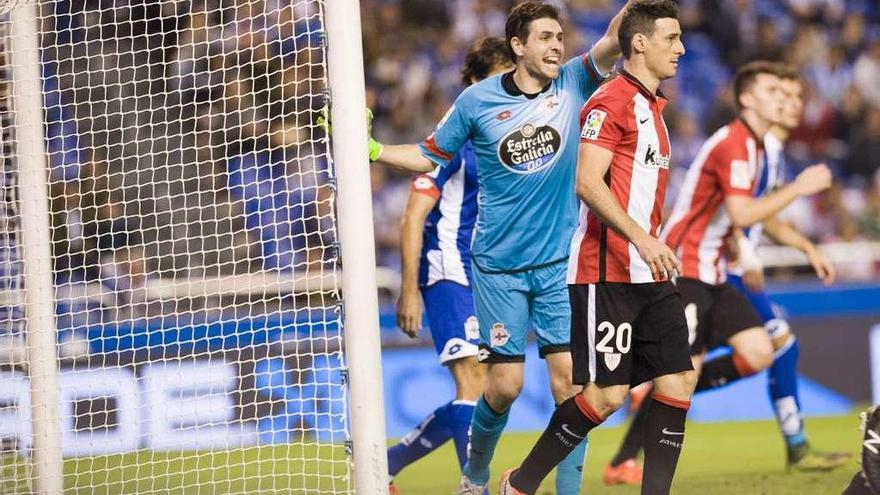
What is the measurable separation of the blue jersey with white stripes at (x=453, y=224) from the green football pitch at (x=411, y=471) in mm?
1137

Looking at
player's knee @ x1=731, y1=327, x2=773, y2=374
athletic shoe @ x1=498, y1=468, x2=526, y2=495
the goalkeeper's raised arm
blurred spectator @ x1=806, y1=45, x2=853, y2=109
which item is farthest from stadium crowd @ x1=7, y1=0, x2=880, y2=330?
athletic shoe @ x1=498, y1=468, x2=526, y2=495

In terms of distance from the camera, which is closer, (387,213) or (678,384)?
(678,384)

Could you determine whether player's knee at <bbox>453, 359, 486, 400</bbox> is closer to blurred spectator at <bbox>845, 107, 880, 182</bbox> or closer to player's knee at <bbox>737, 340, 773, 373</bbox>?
player's knee at <bbox>737, 340, 773, 373</bbox>

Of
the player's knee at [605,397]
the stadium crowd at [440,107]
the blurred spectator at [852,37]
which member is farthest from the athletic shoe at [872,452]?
the blurred spectator at [852,37]

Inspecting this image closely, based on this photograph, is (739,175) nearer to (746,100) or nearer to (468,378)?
(746,100)

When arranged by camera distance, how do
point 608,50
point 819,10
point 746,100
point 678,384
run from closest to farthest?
point 678,384
point 608,50
point 746,100
point 819,10

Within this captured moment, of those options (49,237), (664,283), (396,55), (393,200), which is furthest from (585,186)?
(396,55)

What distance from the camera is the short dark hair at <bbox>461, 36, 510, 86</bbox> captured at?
6988 mm

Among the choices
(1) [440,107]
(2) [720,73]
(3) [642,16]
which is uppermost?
(2) [720,73]

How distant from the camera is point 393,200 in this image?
14.1 meters

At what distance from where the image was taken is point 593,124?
→ 5441 millimetres

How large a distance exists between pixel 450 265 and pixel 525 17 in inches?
60.9

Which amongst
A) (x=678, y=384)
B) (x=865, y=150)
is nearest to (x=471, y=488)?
(x=678, y=384)

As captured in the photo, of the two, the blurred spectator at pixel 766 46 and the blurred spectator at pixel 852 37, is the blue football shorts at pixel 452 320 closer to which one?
the blurred spectator at pixel 766 46
